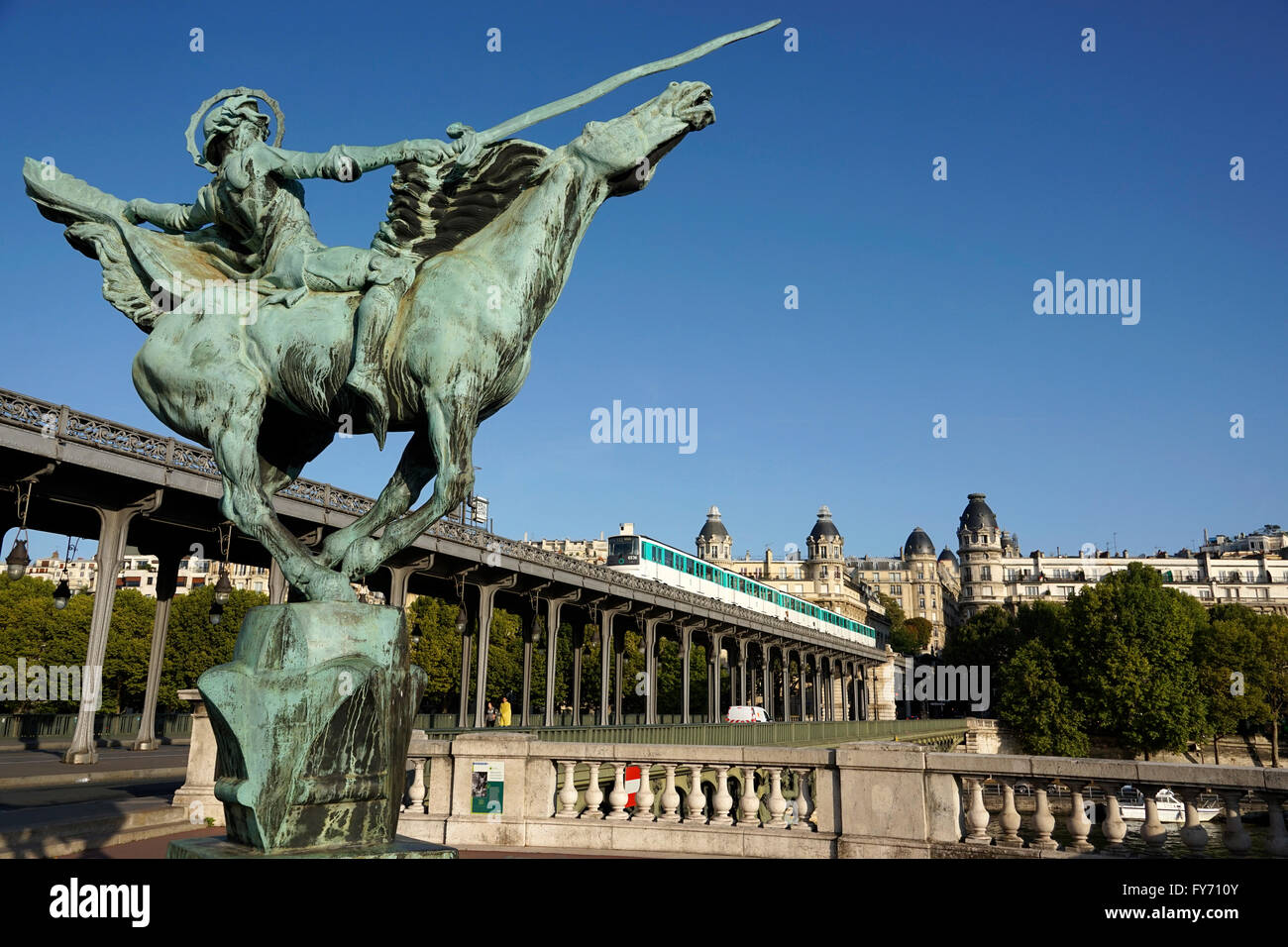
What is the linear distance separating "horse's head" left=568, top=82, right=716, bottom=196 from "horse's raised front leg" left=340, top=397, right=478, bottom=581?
148 cm

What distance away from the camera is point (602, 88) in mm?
4660

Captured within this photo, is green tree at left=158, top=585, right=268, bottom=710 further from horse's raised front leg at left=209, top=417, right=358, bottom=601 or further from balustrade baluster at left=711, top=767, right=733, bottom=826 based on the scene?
horse's raised front leg at left=209, top=417, right=358, bottom=601

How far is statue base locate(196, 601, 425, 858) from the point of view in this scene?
3920 mm

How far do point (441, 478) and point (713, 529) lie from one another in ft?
538

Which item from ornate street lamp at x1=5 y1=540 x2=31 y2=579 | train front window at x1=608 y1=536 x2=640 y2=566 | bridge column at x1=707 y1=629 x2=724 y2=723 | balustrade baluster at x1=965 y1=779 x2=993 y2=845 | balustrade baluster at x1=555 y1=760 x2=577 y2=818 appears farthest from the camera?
train front window at x1=608 y1=536 x2=640 y2=566

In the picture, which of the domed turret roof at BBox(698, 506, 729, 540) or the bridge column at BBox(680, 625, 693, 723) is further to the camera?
the domed turret roof at BBox(698, 506, 729, 540)

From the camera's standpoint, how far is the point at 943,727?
6700 centimetres

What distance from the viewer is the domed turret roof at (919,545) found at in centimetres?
17012

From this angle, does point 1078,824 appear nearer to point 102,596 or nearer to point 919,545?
point 102,596

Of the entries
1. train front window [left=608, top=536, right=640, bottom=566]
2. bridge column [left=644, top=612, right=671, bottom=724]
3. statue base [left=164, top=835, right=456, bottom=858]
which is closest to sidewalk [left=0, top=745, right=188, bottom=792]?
statue base [left=164, top=835, right=456, bottom=858]

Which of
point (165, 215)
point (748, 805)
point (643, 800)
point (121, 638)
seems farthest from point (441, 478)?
point (121, 638)
